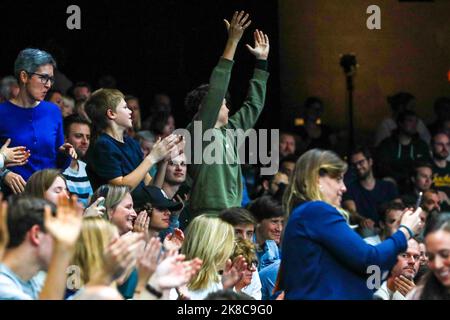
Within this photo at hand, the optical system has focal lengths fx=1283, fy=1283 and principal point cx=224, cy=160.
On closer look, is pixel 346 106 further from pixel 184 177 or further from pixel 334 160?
pixel 334 160

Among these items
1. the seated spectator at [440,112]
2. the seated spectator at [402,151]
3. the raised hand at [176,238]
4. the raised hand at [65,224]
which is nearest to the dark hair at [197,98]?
the raised hand at [176,238]

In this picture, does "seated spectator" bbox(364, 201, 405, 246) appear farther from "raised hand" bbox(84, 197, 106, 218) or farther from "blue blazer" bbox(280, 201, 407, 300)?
"blue blazer" bbox(280, 201, 407, 300)

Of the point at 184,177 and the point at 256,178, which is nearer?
the point at 184,177

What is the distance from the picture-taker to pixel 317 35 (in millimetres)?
12383

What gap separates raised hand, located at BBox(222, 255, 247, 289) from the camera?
6102 mm

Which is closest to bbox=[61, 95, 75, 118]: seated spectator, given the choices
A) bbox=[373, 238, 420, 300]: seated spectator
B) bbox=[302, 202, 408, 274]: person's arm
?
bbox=[373, 238, 420, 300]: seated spectator

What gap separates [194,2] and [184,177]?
3.48 meters

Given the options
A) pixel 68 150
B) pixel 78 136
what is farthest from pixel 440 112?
pixel 68 150

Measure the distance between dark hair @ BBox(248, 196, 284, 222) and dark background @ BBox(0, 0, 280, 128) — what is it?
2.87 meters

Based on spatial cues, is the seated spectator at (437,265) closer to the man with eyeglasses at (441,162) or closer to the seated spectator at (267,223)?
the seated spectator at (267,223)

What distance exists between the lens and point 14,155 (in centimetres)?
697

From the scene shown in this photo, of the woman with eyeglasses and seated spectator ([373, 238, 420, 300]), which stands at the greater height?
the woman with eyeglasses

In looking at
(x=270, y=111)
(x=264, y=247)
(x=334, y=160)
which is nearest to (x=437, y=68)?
(x=270, y=111)

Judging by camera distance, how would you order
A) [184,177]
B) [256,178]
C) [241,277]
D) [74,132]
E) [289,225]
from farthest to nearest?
[256,178]
[74,132]
[184,177]
[241,277]
[289,225]
